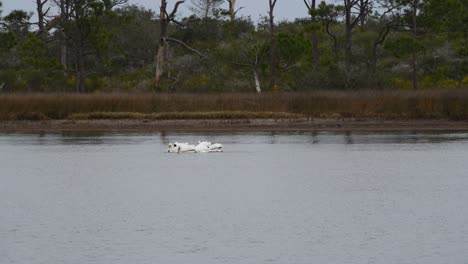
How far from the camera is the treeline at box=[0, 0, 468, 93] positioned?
44656 mm

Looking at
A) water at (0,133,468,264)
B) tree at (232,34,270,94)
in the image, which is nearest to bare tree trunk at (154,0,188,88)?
tree at (232,34,270,94)

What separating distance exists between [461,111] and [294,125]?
21.8 ft

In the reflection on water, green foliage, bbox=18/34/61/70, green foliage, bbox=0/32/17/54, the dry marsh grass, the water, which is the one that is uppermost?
green foliage, bbox=0/32/17/54

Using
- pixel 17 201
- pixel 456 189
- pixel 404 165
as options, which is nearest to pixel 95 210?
pixel 17 201

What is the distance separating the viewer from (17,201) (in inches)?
699

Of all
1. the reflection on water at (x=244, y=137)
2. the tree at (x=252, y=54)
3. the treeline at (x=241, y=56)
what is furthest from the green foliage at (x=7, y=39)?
the tree at (x=252, y=54)

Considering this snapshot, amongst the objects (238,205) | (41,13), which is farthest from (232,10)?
(238,205)

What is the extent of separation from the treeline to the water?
16161mm

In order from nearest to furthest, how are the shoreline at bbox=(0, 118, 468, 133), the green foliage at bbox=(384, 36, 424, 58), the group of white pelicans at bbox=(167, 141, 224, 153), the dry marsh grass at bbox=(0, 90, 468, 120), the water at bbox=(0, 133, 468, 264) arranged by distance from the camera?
the water at bbox=(0, 133, 468, 264) → the group of white pelicans at bbox=(167, 141, 224, 153) → the shoreline at bbox=(0, 118, 468, 133) → the dry marsh grass at bbox=(0, 90, 468, 120) → the green foliage at bbox=(384, 36, 424, 58)

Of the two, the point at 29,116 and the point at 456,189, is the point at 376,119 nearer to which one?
the point at 29,116

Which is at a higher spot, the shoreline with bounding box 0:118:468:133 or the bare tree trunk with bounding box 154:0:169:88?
the bare tree trunk with bounding box 154:0:169:88

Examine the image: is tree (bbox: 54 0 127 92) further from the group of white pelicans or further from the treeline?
the group of white pelicans

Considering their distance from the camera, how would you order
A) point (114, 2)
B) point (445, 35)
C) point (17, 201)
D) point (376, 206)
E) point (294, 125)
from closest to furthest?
point (376, 206)
point (17, 201)
point (294, 125)
point (114, 2)
point (445, 35)

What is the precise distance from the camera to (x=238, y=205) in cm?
1698
